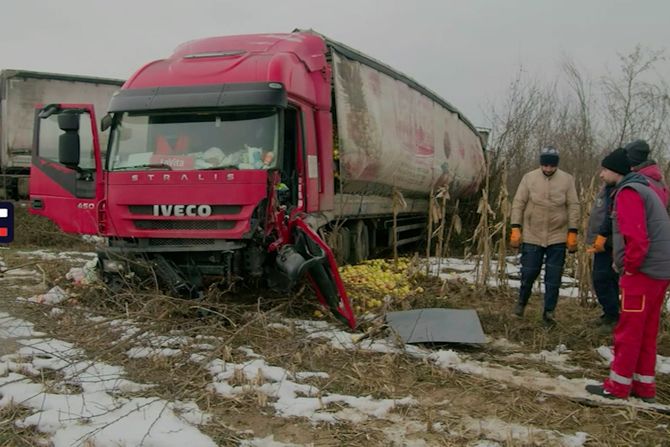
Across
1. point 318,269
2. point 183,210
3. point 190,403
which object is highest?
point 183,210

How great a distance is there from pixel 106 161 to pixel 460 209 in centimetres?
1012

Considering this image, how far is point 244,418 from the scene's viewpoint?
167 inches

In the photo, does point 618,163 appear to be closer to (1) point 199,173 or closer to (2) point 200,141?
(1) point 199,173

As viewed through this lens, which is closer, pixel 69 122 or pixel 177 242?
pixel 177 242

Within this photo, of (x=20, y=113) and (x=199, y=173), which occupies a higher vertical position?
(x=20, y=113)

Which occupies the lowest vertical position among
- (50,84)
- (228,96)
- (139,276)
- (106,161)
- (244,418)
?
(244,418)

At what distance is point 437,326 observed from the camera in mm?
6227

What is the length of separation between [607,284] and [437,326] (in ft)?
6.39

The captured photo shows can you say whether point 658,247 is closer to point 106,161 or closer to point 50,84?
point 106,161

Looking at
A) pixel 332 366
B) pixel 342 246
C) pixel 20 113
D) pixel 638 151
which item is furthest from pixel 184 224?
pixel 20 113

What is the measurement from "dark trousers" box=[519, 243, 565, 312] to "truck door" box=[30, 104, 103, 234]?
15.7 feet

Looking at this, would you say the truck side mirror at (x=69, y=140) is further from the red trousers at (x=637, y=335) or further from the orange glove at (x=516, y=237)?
the red trousers at (x=637, y=335)

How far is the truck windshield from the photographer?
6.95m

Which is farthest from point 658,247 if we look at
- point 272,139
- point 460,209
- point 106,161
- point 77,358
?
point 460,209
